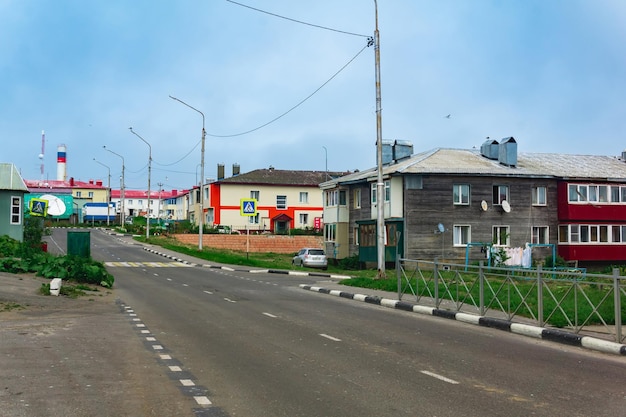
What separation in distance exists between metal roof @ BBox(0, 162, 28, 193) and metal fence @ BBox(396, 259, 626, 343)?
29.1 meters

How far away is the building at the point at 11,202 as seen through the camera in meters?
39.5

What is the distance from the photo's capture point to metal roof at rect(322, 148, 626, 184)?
43.2m

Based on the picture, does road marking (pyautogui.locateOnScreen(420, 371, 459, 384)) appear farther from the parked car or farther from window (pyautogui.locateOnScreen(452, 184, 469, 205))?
window (pyautogui.locateOnScreen(452, 184, 469, 205))

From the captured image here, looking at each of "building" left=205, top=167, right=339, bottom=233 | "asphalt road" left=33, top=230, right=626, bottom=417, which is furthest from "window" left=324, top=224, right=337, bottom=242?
"asphalt road" left=33, top=230, right=626, bottom=417

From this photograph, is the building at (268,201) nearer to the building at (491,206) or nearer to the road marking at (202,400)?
the building at (491,206)

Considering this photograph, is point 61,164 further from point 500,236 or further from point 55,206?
point 500,236

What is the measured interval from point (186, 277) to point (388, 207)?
55.1ft

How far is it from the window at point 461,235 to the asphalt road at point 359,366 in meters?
26.7

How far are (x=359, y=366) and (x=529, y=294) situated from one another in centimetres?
602

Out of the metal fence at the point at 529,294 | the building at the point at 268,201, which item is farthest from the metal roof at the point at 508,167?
the building at the point at 268,201

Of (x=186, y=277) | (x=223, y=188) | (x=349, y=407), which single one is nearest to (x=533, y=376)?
(x=349, y=407)

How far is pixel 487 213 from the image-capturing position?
43969mm

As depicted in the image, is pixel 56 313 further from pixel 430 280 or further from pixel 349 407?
pixel 349 407

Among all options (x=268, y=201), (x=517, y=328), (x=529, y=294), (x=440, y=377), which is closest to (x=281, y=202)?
(x=268, y=201)
